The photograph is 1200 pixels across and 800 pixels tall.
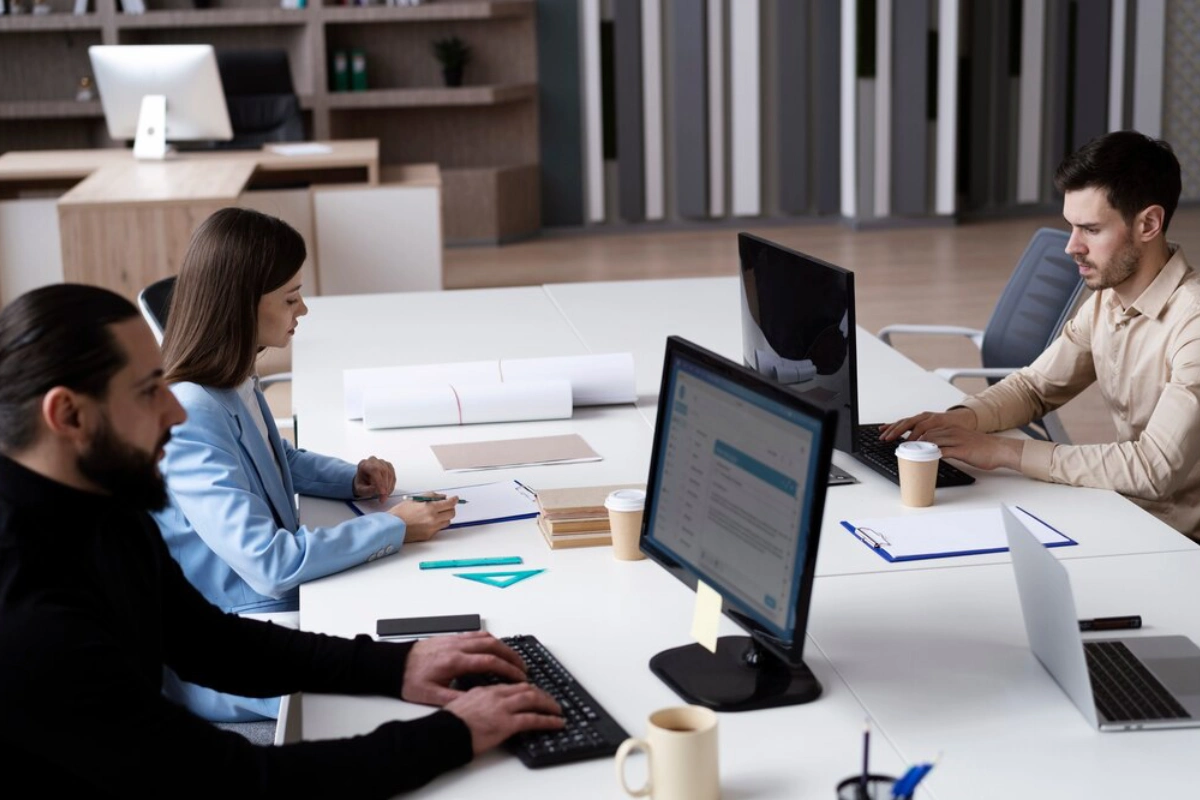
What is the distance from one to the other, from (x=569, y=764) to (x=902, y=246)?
23.6 feet

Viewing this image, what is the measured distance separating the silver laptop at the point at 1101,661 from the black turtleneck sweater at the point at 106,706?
0.66 m

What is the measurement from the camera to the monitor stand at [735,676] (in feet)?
5.33

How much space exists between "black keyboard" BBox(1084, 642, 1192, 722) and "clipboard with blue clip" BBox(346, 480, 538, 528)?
0.94m

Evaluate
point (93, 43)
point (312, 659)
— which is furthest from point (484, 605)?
point (93, 43)

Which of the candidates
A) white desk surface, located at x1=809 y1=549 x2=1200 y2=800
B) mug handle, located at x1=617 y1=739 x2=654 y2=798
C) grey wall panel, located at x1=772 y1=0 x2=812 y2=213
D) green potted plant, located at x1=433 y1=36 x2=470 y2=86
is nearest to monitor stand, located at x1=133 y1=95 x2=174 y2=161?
green potted plant, located at x1=433 y1=36 x2=470 y2=86

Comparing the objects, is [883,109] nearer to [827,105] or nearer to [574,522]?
[827,105]

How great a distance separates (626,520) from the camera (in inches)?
81.4

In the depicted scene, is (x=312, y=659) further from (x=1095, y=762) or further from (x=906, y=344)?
(x=906, y=344)

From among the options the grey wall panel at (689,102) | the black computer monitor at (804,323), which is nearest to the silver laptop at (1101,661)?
the black computer monitor at (804,323)

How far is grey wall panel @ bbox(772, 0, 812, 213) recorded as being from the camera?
8906mm

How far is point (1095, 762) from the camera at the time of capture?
4.87 feet

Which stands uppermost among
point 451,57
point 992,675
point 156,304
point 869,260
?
point 451,57

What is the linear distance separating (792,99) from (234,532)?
7.46 meters

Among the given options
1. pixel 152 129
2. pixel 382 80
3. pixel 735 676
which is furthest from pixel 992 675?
pixel 382 80
